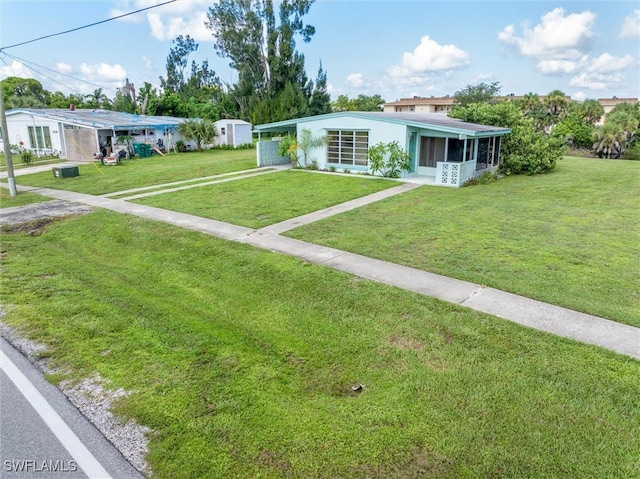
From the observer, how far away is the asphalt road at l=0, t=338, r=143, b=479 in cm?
350

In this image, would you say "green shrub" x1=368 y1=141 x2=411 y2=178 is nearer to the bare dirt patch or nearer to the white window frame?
the white window frame

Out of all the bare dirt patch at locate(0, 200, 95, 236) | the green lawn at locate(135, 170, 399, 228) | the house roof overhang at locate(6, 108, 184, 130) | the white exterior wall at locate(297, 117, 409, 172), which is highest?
the house roof overhang at locate(6, 108, 184, 130)

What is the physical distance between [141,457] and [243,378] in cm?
134

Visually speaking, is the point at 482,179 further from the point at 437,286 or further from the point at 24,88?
the point at 24,88

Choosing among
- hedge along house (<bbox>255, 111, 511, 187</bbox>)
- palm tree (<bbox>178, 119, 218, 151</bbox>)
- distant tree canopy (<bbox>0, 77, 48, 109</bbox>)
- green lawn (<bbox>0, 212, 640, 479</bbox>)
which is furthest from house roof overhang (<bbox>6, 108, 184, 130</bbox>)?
distant tree canopy (<bbox>0, 77, 48, 109</bbox>)

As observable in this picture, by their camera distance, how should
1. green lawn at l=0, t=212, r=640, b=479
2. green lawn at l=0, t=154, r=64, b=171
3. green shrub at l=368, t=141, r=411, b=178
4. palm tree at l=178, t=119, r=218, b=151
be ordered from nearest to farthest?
green lawn at l=0, t=212, r=640, b=479 < green shrub at l=368, t=141, r=411, b=178 < green lawn at l=0, t=154, r=64, b=171 < palm tree at l=178, t=119, r=218, b=151

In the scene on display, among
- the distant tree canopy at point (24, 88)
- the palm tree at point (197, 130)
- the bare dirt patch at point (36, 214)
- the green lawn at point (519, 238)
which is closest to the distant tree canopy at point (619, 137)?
the green lawn at point (519, 238)

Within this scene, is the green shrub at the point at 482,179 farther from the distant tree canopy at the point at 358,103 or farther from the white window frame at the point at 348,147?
the distant tree canopy at the point at 358,103

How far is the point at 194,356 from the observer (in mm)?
5195

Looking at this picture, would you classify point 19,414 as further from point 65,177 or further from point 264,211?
point 65,177

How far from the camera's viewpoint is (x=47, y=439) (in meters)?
3.83

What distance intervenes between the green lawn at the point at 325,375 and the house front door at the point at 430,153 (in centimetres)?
1325

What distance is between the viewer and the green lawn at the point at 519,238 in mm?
7258

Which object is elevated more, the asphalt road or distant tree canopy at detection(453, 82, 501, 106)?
distant tree canopy at detection(453, 82, 501, 106)
